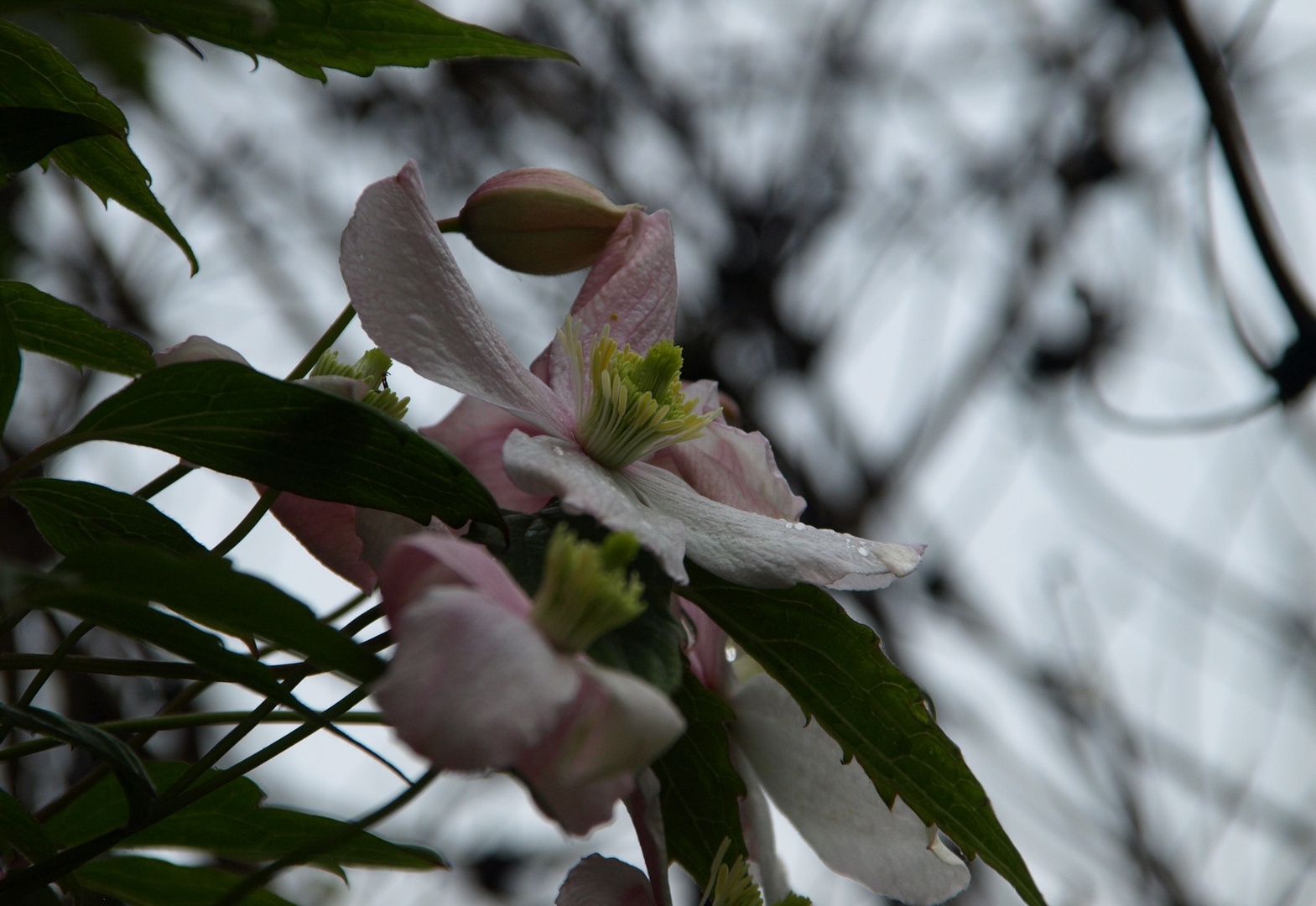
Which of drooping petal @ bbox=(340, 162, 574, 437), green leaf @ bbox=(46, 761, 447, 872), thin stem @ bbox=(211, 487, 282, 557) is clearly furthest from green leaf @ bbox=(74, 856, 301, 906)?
drooping petal @ bbox=(340, 162, 574, 437)

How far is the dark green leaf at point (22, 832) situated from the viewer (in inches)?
14.8

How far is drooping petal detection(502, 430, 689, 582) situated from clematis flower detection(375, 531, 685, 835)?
0.15 ft

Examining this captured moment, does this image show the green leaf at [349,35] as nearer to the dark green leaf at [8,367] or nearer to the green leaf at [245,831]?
the dark green leaf at [8,367]

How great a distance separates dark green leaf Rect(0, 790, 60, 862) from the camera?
376 mm

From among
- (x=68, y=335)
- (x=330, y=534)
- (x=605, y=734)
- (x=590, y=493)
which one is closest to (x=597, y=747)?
(x=605, y=734)

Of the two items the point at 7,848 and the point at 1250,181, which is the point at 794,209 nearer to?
the point at 1250,181

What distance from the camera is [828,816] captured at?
1.50 feet

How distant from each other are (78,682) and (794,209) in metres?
1.46

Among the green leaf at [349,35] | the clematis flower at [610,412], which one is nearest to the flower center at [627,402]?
the clematis flower at [610,412]

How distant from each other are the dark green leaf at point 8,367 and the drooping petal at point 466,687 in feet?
0.60

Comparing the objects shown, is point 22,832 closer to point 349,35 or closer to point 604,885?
point 604,885

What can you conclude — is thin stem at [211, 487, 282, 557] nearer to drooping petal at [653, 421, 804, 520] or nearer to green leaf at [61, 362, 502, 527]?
green leaf at [61, 362, 502, 527]

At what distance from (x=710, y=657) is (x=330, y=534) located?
0.17 metres

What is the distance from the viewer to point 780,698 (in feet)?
1.52
